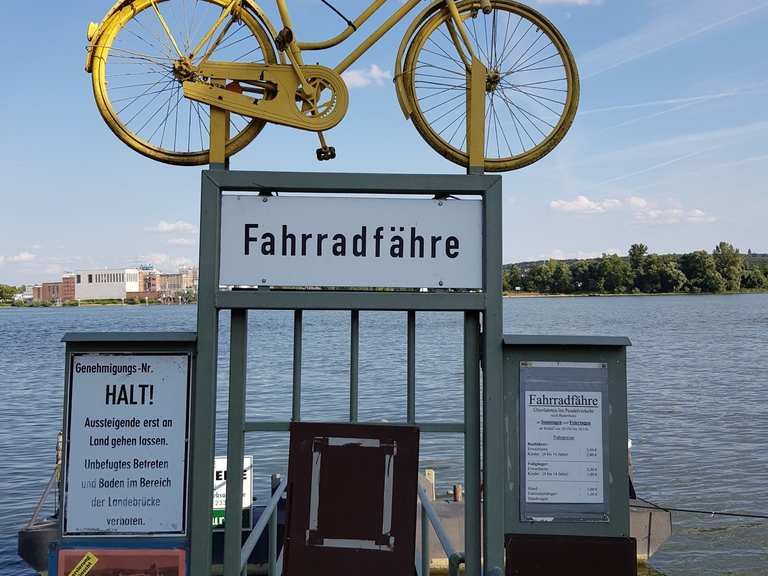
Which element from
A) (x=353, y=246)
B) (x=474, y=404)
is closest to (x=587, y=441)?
(x=474, y=404)

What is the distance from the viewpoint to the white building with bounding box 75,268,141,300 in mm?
164125

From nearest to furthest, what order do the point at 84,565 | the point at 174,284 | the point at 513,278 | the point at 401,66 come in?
the point at 84,565
the point at 401,66
the point at 513,278
the point at 174,284

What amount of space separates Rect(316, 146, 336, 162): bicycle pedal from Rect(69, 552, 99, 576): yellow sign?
8.40 feet

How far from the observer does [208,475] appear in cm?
405

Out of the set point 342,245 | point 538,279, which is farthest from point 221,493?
point 538,279

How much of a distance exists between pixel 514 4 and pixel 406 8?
68cm

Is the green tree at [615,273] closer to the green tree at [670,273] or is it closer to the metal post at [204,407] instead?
the green tree at [670,273]

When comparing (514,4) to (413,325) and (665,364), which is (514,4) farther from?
(665,364)

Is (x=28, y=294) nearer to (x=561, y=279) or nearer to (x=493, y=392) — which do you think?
(x=561, y=279)

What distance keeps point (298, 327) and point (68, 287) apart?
188960mm

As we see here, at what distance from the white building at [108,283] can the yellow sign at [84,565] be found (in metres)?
168

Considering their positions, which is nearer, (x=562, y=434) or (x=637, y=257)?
(x=562, y=434)

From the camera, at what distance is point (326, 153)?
15.5 feet

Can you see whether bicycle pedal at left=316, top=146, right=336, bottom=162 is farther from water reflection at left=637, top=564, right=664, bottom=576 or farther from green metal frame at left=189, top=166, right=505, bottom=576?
water reflection at left=637, top=564, right=664, bottom=576
